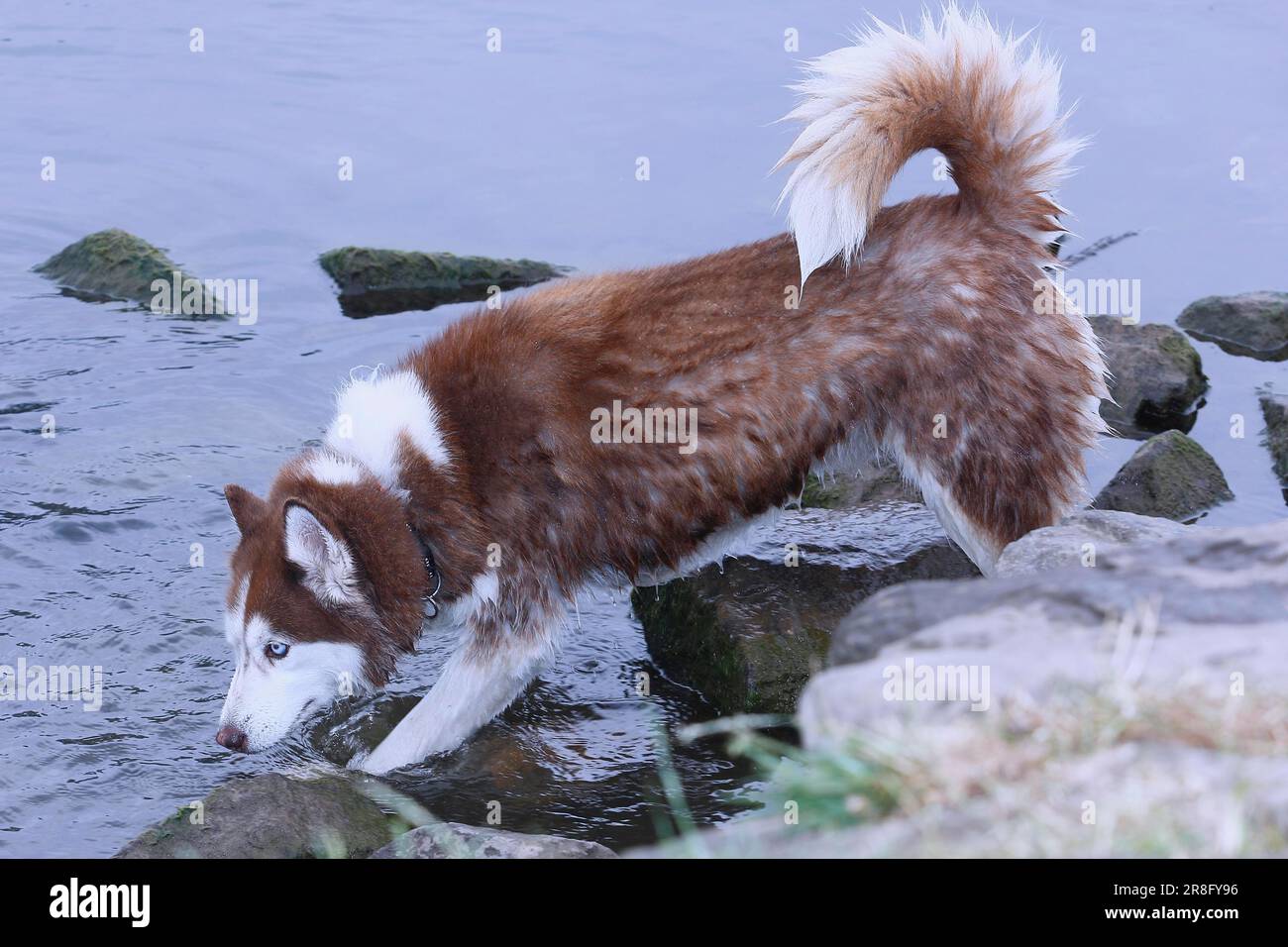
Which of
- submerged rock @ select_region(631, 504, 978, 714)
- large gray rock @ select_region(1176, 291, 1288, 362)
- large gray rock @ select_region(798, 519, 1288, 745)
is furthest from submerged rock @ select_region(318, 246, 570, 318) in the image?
large gray rock @ select_region(798, 519, 1288, 745)

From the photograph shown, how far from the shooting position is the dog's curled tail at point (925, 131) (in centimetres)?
568

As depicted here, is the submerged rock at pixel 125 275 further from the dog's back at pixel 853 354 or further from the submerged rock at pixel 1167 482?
the submerged rock at pixel 1167 482

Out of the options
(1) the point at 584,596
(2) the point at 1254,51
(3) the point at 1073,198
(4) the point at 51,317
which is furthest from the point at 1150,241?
(4) the point at 51,317

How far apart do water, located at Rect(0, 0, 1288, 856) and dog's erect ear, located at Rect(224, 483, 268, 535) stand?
1168 millimetres

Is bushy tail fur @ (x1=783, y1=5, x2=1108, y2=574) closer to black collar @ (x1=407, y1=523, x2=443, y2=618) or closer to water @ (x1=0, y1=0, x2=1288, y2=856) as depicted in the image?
water @ (x1=0, y1=0, x2=1288, y2=856)

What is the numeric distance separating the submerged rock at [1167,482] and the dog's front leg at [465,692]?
11.7ft

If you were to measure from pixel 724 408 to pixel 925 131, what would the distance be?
4.58ft

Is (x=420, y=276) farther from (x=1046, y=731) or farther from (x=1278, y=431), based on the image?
(x=1046, y=731)

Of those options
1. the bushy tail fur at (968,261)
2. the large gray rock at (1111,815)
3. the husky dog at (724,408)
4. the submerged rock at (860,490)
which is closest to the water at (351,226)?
the husky dog at (724,408)

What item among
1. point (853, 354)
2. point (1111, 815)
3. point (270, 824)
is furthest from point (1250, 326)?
point (1111, 815)

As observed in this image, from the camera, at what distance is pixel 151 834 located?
5.23 metres

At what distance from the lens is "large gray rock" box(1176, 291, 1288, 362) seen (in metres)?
10.3

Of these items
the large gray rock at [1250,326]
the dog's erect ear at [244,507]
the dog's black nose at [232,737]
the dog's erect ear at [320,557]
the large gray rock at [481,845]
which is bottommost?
the large gray rock at [481,845]

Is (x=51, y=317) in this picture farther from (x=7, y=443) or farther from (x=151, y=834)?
(x=151, y=834)
